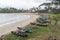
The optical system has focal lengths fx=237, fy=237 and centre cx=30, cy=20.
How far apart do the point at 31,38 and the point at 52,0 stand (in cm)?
368

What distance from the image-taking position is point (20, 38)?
17.0 metres

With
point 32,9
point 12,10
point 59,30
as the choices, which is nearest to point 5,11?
point 12,10

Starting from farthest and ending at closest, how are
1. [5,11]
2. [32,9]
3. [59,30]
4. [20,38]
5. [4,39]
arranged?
[5,11] < [32,9] < [59,30] < [20,38] < [4,39]

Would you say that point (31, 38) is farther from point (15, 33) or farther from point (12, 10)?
point (12, 10)

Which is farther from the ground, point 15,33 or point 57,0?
point 57,0

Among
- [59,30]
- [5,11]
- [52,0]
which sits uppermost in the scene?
[52,0]

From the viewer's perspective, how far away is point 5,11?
102750mm

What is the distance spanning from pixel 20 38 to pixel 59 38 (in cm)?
278

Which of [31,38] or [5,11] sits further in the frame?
[5,11]

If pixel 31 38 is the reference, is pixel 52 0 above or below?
above

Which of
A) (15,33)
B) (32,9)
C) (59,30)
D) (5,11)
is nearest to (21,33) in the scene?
(15,33)

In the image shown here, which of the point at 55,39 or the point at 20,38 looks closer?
the point at 55,39

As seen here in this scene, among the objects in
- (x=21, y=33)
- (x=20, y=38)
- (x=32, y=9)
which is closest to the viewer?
(x=20, y=38)

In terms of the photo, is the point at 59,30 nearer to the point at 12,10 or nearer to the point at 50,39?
the point at 50,39
